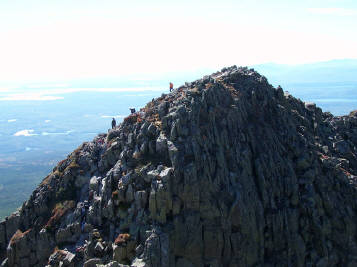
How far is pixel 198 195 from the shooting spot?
43562mm

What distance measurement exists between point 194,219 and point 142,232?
5.60 meters

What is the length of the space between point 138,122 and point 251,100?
16.3m

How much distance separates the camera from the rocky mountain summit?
4303cm

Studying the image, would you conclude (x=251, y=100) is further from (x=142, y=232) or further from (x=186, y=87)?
(x=142, y=232)

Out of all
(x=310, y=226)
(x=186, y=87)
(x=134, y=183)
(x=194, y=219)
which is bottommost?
(x=310, y=226)

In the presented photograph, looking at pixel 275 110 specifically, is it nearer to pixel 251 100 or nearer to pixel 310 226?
pixel 251 100

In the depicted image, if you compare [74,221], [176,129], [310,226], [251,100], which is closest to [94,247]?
[74,221]

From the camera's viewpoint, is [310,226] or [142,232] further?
[310,226]

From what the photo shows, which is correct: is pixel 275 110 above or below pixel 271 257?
above

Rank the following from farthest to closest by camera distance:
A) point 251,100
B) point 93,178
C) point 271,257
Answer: point 251,100, point 93,178, point 271,257

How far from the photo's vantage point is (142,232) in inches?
1667

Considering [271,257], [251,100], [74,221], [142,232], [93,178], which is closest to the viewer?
[142,232]

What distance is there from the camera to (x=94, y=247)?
4419 centimetres

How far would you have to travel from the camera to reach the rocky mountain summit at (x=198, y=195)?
43.0 metres
